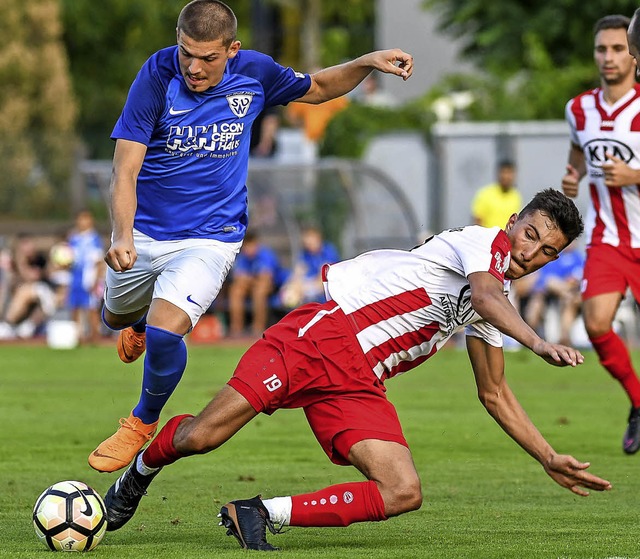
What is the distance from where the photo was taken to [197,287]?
803 centimetres

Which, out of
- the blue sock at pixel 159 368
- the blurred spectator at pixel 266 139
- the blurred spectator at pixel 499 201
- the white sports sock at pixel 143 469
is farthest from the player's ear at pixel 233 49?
the blurred spectator at pixel 266 139

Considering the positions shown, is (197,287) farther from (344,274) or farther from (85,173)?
(85,173)

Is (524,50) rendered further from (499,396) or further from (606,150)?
(499,396)

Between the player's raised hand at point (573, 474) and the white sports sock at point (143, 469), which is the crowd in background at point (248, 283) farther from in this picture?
the player's raised hand at point (573, 474)

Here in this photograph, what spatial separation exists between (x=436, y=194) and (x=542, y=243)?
16.3 meters

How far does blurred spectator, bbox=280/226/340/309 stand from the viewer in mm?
21828

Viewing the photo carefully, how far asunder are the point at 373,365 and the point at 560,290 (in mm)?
13994

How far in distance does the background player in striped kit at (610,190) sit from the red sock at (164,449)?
4214 mm

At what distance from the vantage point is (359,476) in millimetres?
9242

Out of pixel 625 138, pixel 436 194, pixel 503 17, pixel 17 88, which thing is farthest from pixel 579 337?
pixel 17 88

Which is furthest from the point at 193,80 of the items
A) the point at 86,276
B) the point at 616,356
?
the point at 86,276

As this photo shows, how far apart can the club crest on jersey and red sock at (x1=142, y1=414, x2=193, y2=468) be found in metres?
2.00

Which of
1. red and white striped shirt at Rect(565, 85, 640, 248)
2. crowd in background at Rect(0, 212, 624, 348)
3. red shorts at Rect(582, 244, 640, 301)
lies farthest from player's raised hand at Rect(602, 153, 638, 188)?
crowd in background at Rect(0, 212, 624, 348)

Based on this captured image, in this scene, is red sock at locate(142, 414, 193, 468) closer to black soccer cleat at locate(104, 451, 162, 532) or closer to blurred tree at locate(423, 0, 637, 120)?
black soccer cleat at locate(104, 451, 162, 532)
